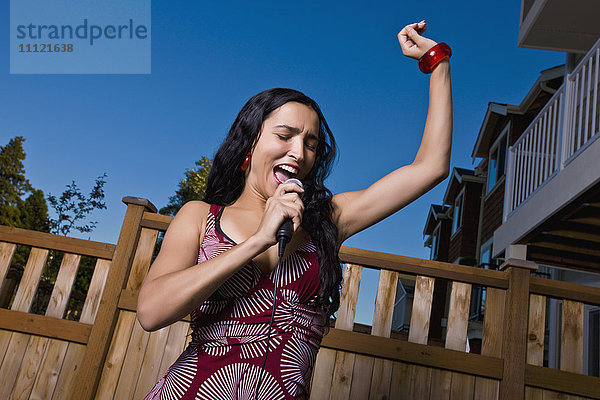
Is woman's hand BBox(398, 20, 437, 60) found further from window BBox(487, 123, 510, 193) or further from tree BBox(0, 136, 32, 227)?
tree BBox(0, 136, 32, 227)

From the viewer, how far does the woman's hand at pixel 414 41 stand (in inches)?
54.2

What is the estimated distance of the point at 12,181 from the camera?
1880cm

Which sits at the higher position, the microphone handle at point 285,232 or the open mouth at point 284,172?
the open mouth at point 284,172

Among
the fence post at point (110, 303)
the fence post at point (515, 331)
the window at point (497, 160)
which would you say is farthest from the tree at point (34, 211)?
the fence post at point (515, 331)

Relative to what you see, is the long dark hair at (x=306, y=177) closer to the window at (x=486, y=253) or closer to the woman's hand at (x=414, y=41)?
the woman's hand at (x=414, y=41)

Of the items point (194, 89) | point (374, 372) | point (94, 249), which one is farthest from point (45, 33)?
point (194, 89)

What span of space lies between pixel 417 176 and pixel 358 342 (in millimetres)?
1947

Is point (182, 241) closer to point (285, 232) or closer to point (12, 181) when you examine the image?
point (285, 232)

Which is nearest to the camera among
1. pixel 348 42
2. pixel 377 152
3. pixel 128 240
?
pixel 128 240

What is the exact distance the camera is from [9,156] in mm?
19250

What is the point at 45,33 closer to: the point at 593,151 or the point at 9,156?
the point at 593,151

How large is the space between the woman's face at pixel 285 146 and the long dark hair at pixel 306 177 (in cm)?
3

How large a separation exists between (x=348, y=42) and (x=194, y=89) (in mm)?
11275
